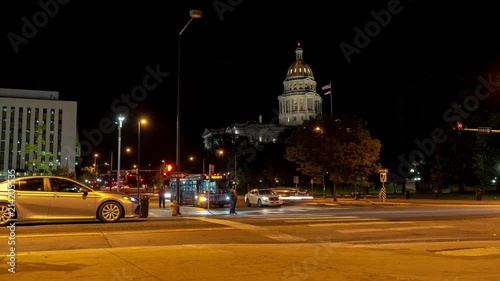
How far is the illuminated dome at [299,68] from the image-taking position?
159m

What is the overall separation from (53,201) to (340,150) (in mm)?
33996

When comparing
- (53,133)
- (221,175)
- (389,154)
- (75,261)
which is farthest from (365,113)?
(53,133)

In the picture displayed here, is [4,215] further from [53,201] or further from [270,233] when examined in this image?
[270,233]

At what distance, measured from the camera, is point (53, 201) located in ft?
53.3

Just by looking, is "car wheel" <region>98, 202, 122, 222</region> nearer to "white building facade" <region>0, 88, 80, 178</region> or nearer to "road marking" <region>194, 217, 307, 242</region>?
"road marking" <region>194, 217, 307, 242</region>

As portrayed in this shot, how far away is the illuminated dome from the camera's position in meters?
159

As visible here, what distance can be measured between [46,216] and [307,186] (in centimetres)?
7769

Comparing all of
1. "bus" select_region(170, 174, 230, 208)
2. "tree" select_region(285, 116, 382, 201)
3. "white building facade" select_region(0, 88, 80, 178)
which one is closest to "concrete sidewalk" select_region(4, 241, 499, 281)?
"bus" select_region(170, 174, 230, 208)

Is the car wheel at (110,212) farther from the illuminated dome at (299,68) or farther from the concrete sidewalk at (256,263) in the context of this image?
the illuminated dome at (299,68)

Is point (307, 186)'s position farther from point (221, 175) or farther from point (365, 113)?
point (221, 175)

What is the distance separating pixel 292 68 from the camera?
162 meters

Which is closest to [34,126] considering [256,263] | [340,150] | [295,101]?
[295,101]

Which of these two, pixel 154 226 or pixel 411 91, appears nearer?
pixel 154 226

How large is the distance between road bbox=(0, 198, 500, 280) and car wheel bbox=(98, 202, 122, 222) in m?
0.41
